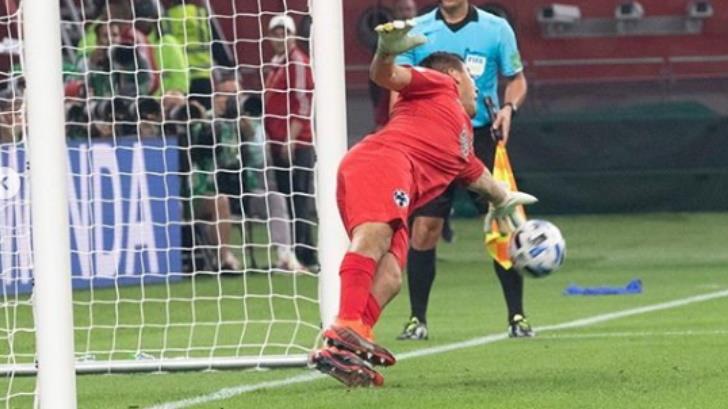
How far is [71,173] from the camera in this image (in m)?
15.8

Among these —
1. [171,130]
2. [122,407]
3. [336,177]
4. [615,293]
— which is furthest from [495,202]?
[171,130]

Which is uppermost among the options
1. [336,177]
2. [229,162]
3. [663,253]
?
[336,177]

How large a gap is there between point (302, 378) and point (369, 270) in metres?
1.10

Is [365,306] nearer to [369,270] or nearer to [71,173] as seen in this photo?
[369,270]

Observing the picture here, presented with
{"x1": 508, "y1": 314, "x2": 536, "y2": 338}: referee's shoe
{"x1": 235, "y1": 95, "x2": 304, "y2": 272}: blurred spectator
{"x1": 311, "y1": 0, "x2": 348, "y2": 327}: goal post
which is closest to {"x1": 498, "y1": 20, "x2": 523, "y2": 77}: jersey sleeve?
{"x1": 508, "y1": 314, "x2": 536, "y2": 338}: referee's shoe

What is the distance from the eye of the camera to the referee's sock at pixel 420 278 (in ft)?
38.7

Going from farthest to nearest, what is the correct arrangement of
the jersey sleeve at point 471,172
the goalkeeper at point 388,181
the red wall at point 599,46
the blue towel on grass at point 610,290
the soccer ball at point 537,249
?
the red wall at point 599,46
the blue towel on grass at point 610,290
the soccer ball at point 537,249
the jersey sleeve at point 471,172
the goalkeeper at point 388,181

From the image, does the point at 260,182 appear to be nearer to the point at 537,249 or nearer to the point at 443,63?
the point at 537,249

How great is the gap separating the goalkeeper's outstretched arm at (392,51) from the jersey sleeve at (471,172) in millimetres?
568

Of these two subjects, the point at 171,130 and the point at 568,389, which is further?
the point at 171,130

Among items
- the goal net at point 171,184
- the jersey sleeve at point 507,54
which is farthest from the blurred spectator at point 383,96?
the jersey sleeve at point 507,54

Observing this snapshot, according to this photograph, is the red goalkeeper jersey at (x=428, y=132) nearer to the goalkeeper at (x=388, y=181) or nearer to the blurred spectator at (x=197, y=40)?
the goalkeeper at (x=388, y=181)

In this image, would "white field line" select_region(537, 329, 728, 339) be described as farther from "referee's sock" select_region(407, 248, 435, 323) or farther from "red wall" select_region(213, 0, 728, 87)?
"red wall" select_region(213, 0, 728, 87)

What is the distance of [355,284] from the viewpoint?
8.58 m
